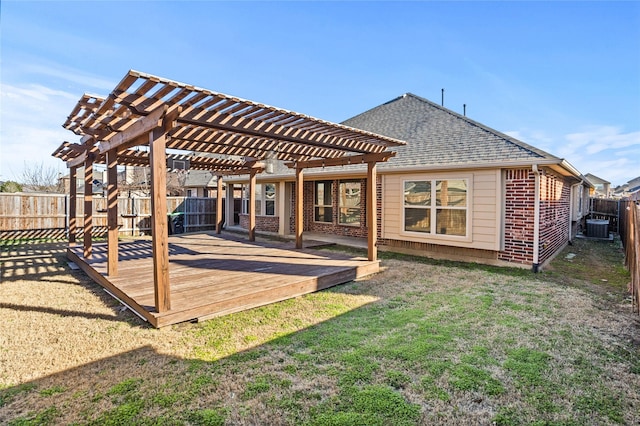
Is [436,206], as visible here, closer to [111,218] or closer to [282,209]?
[282,209]

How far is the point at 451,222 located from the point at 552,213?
2.98 metres

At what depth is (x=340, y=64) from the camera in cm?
1375

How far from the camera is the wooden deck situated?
418cm

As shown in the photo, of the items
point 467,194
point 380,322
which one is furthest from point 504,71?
point 380,322

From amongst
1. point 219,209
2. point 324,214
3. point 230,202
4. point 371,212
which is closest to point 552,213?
point 371,212

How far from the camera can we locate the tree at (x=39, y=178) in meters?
23.5

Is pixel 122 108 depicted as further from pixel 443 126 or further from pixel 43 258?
pixel 443 126

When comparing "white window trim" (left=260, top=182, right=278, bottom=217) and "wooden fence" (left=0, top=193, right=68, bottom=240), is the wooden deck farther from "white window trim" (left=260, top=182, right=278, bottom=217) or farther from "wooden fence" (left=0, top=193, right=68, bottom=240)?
"wooden fence" (left=0, top=193, right=68, bottom=240)

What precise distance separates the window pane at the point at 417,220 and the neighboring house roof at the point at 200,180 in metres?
20.5

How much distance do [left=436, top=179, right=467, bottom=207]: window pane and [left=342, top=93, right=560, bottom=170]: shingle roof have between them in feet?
1.73

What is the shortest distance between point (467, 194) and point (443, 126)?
2.90 metres

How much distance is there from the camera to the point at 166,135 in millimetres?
5070

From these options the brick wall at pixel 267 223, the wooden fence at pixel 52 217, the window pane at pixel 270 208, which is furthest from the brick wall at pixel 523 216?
the wooden fence at pixel 52 217

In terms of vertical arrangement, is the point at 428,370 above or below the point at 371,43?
below
